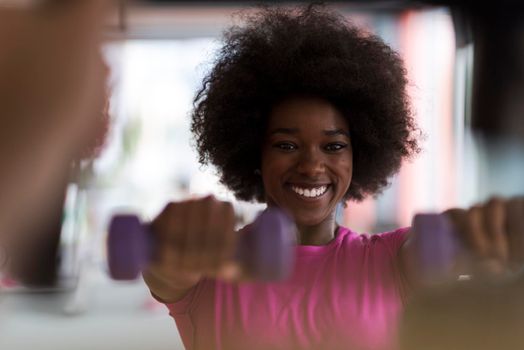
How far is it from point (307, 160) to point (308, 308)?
0.14m

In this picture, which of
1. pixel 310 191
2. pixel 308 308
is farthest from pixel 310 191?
pixel 308 308

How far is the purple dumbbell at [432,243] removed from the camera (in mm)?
405

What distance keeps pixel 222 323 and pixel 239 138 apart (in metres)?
0.20

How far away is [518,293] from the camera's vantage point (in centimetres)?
56

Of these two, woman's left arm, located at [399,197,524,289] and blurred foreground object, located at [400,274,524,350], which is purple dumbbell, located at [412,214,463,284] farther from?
blurred foreground object, located at [400,274,524,350]

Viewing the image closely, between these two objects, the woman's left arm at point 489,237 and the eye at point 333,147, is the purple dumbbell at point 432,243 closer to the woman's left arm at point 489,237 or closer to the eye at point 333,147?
the woman's left arm at point 489,237

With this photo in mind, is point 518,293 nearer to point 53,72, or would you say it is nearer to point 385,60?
point 385,60

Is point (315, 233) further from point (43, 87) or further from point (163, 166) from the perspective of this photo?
point (163, 166)

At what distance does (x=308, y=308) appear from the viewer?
0.66 meters

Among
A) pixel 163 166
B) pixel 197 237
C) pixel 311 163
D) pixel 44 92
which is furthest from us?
pixel 163 166

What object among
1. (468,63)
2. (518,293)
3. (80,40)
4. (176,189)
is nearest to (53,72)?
(80,40)

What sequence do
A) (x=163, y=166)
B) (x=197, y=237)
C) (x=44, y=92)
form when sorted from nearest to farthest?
(x=44, y=92), (x=197, y=237), (x=163, y=166)

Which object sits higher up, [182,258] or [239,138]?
[239,138]

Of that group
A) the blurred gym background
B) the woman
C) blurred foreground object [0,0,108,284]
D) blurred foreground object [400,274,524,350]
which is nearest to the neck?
the woman
